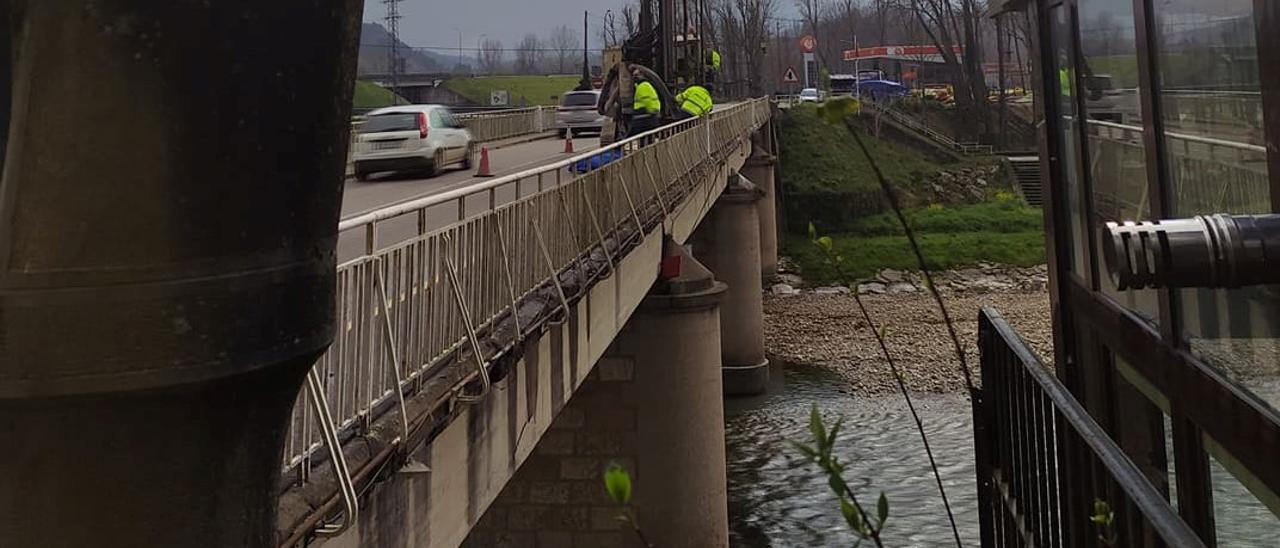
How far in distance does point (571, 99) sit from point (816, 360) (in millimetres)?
11810

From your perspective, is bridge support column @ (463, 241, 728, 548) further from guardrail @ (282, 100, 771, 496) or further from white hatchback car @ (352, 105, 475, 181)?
white hatchback car @ (352, 105, 475, 181)

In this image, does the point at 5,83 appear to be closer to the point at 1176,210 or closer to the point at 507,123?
the point at 1176,210

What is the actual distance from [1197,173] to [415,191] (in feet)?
45.1

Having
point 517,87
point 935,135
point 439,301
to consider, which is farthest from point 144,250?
point 517,87

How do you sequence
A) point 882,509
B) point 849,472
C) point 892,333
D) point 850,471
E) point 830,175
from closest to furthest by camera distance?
point 882,509 < point 849,472 < point 850,471 < point 892,333 < point 830,175

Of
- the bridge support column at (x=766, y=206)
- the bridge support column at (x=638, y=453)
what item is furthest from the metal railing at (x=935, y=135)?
the bridge support column at (x=638, y=453)

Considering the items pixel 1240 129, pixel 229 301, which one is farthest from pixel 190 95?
pixel 1240 129

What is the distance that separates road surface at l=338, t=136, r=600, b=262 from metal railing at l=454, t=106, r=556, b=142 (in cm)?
120

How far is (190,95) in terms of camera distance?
877mm

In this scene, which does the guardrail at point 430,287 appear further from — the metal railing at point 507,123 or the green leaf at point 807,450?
the metal railing at point 507,123

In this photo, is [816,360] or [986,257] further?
[986,257]

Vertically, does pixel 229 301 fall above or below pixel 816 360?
above

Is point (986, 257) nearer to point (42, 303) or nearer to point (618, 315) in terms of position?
point (618, 315)

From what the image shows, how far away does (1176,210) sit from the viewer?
12.3 feet
